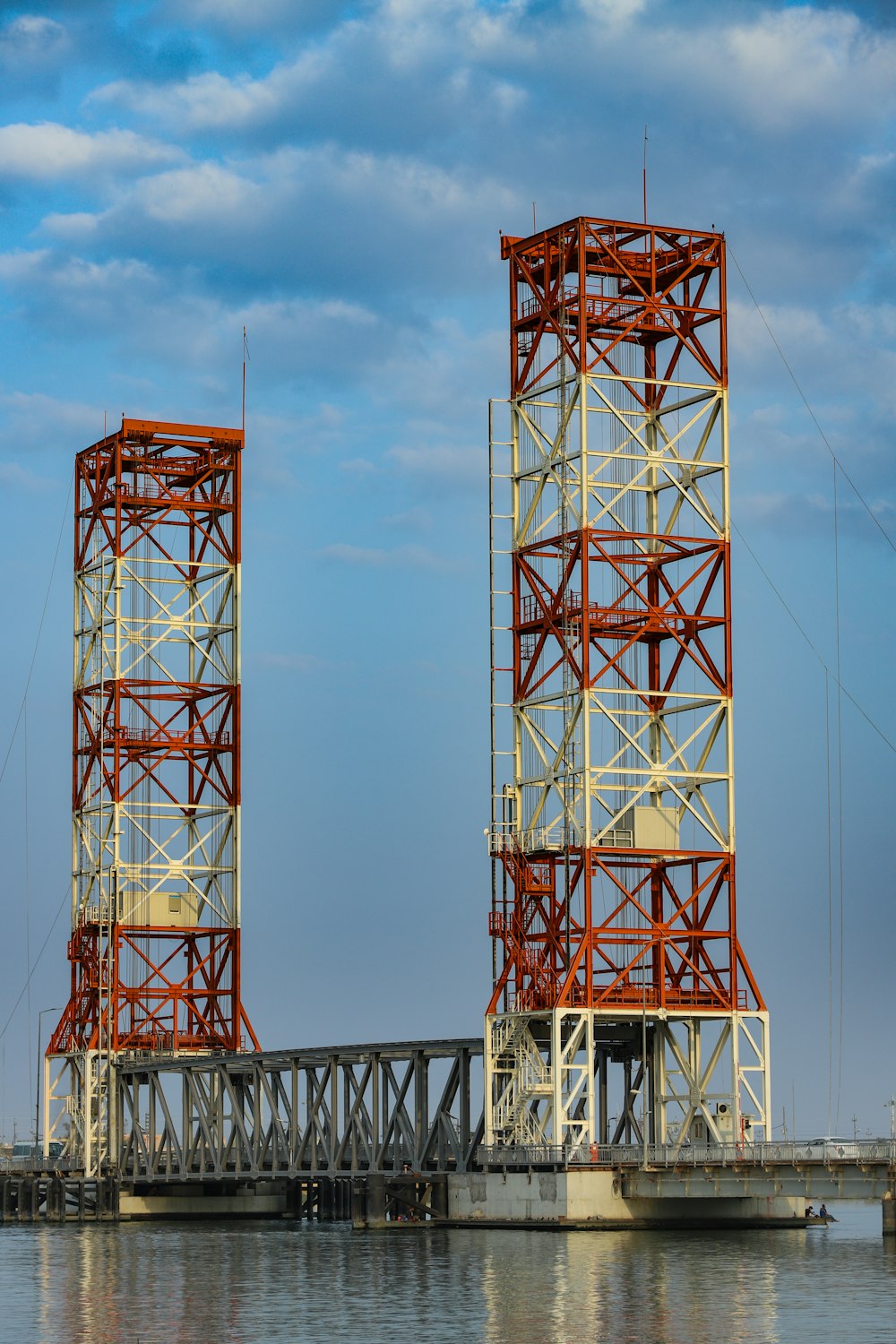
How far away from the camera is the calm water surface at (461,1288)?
66000mm

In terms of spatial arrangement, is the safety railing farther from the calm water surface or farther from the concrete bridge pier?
the concrete bridge pier

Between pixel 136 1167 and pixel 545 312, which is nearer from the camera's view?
pixel 545 312

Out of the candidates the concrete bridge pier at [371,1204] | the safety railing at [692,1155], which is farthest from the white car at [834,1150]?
the concrete bridge pier at [371,1204]

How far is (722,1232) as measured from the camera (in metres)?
101

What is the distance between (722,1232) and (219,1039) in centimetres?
4155

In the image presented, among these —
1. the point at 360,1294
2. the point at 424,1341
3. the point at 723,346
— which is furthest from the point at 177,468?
the point at 424,1341

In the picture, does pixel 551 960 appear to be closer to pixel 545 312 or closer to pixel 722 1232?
pixel 722 1232

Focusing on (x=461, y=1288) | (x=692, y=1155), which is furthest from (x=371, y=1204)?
(x=461, y=1288)

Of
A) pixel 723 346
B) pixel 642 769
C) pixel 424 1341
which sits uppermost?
pixel 723 346

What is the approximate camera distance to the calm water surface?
66.0 metres

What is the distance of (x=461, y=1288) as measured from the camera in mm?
76938

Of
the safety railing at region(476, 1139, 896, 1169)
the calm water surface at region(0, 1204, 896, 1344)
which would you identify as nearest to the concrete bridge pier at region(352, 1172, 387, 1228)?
the calm water surface at region(0, 1204, 896, 1344)

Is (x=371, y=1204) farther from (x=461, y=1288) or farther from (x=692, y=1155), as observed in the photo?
(x=461, y=1288)

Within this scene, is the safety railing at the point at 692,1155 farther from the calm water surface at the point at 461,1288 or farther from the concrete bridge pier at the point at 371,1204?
the concrete bridge pier at the point at 371,1204
